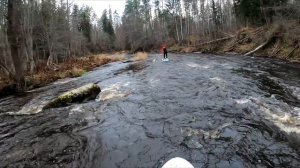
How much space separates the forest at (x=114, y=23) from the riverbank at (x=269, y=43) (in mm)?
448

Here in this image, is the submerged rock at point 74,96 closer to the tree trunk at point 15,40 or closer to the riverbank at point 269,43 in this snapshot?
the tree trunk at point 15,40

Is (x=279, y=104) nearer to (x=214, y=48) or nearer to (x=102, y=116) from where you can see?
(x=102, y=116)

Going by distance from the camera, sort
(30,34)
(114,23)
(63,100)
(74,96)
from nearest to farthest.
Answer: (63,100)
(74,96)
(30,34)
(114,23)

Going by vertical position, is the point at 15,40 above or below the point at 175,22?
below

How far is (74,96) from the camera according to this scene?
11.0m

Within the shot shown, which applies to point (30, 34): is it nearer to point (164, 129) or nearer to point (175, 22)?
point (164, 129)

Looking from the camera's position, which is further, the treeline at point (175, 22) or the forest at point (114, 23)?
the treeline at point (175, 22)

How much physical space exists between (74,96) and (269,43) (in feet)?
67.1

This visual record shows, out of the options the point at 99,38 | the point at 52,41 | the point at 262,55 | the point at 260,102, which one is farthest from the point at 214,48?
the point at 99,38

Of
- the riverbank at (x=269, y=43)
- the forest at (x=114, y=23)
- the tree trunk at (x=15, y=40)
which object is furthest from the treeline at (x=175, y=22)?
the tree trunk at (x=15, y=40)

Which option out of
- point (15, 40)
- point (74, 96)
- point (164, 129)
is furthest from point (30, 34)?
point (164, 129)

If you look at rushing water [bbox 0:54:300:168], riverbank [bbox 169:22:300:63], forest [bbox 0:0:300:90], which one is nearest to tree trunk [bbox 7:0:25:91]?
forest [bbox 0:0:300:90]

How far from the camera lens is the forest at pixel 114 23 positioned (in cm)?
2087

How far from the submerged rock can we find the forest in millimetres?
5572
